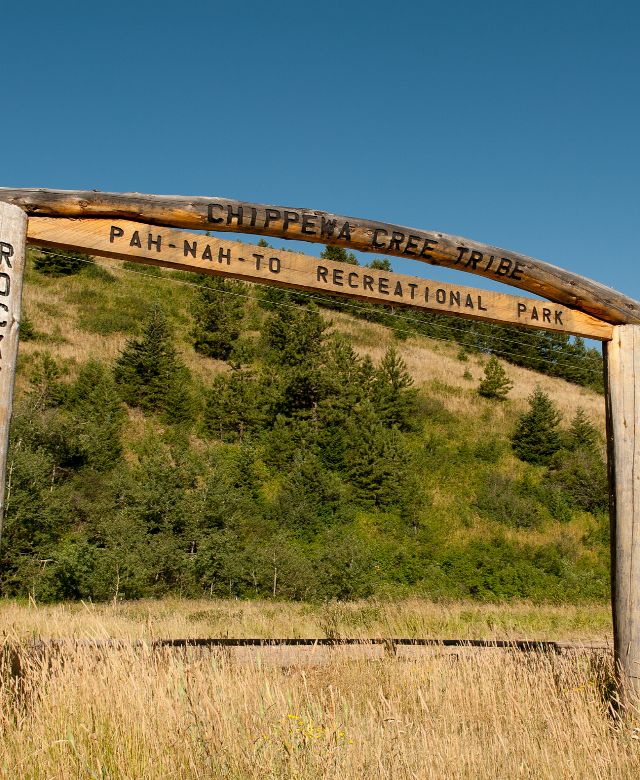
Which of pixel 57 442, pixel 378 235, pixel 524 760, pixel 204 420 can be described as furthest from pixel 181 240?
pixel 204 420

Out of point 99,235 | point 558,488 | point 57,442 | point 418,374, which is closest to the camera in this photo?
point 99,235

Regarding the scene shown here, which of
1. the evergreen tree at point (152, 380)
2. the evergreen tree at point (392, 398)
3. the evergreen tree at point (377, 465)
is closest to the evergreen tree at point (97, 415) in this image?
the evergreen tree at point (152, 380)

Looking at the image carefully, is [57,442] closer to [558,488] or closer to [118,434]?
[118,434]

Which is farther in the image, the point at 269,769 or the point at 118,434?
the point at 118,434

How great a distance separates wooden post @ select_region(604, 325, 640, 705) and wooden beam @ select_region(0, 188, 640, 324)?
13.2 inches

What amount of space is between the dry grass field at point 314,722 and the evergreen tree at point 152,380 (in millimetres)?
21933

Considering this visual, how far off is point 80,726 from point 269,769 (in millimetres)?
1038

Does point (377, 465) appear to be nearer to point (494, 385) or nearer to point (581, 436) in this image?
point (581, 436)

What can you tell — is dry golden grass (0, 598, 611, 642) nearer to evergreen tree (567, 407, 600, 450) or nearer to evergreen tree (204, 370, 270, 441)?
evergreen tree (204, 370, 270, 441)

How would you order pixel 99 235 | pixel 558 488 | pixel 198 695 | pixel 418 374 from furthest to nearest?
pixel 418 374, pixel 558 488, pixel 99 235, pixel 198 695

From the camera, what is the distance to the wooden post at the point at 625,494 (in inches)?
184

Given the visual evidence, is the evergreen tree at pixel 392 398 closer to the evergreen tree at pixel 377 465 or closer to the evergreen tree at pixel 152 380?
the evergreen tree at pixel 377 465

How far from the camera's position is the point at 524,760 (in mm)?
3217

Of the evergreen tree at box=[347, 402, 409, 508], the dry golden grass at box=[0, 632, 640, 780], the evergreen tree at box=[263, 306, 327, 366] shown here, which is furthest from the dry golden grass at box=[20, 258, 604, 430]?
the dry golden grass at box=[0, 632, 640, 780]
